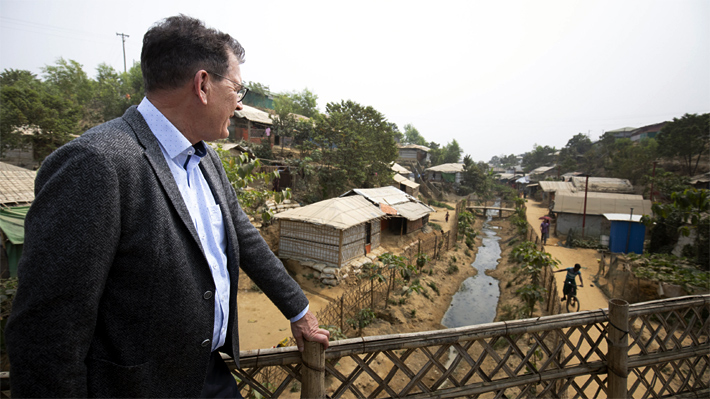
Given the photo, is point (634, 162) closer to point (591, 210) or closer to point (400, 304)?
point (591, 210)

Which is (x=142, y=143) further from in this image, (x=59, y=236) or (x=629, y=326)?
(x=629, y=326)

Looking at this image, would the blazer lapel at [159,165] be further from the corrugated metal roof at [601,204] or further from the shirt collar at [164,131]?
the corrugated metal roof at [601,204]

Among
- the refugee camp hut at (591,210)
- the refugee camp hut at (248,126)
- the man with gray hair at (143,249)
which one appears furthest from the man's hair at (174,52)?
the refugee camp hut at (248,126)

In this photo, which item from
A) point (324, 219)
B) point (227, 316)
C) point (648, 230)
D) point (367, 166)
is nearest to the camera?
point (227, 316)

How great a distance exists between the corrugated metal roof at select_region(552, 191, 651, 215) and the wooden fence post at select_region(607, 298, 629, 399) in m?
17.4

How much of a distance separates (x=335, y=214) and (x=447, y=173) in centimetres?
3088

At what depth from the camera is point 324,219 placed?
436 inches

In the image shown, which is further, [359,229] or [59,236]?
[359,229]

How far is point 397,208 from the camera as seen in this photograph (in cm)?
1623

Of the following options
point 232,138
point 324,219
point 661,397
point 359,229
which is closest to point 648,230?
point 359,229

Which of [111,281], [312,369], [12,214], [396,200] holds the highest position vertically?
[111,281]

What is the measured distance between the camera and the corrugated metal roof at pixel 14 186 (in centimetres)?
811

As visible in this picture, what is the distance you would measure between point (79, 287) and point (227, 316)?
26.9 inches

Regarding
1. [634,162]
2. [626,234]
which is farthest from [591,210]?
[634,162]
